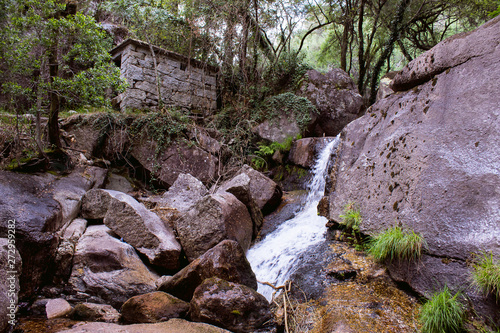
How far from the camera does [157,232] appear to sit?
4988 millimetres

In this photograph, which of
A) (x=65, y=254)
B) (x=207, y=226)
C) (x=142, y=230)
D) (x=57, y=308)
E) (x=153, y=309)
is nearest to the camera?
(x=153, y=309)

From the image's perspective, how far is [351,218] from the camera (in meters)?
4.20

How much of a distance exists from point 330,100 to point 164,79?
5.82 m

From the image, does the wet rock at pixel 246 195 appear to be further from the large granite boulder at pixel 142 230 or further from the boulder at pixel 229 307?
the boulder at pixel 229 307

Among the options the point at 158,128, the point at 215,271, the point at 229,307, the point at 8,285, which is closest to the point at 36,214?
the point at 8,285

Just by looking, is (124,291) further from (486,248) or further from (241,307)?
(486,248)

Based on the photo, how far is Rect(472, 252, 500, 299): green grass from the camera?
230 cm

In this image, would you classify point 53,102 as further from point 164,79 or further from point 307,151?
point 307,151

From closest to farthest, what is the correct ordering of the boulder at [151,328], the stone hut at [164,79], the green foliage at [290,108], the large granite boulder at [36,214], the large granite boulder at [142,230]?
1. the boulder at [151,328]
2. the large granite boulder at [36,214]
3. the large granite boulder at [142,230]
4. the stone hut at [164,79]
5. the green foliage at [290,108]

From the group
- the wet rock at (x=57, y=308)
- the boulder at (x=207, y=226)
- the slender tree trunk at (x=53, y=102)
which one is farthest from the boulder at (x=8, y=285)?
the slender tree trunk at (x=53, y=102)

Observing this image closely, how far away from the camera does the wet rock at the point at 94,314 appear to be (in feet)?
11.3

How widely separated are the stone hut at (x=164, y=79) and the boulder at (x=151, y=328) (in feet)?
24.1

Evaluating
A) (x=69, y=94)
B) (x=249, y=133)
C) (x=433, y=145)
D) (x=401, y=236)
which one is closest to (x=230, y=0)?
(x=249, y=133)

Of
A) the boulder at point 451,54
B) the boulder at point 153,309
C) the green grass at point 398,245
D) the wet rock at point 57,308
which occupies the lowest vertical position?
the wet rock at point 57,308
